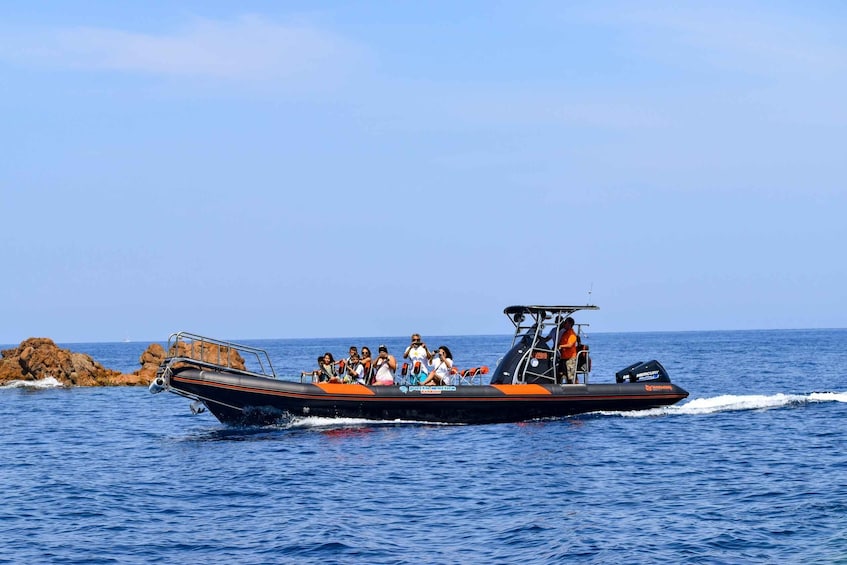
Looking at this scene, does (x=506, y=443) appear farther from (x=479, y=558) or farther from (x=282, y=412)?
(x=479, y=558)

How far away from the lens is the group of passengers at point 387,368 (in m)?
22.9

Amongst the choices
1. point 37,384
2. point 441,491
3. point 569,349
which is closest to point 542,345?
point 569,349

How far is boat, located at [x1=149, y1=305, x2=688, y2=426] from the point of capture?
22.0 m

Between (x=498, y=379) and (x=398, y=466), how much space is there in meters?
6.32

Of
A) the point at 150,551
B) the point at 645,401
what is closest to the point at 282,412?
the point at 645,401

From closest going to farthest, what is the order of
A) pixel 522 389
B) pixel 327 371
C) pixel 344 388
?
1. pixel 344 388
2. pixel 522 389
3. pixel 327 371

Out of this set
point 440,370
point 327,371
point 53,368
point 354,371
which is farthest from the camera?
point 53,368

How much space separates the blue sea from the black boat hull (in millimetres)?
359

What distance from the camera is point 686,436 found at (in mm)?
21188

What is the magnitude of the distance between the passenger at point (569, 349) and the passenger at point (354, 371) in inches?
182

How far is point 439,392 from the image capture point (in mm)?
22531

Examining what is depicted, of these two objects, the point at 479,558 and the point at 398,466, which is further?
the point at 398,466

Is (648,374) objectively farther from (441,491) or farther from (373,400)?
(441,491)

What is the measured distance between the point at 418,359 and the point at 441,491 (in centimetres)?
769
